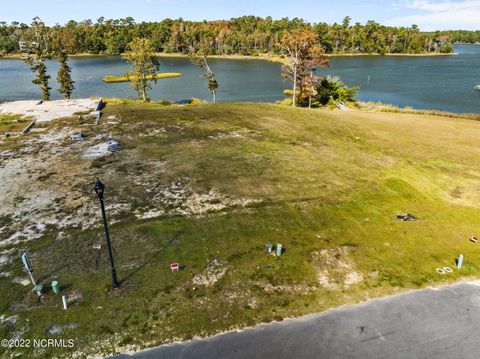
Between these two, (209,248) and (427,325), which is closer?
(427,325)

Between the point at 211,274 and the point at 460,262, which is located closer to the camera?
the point at 211,274

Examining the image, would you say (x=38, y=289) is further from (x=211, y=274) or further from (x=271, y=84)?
(x=271, y=84)

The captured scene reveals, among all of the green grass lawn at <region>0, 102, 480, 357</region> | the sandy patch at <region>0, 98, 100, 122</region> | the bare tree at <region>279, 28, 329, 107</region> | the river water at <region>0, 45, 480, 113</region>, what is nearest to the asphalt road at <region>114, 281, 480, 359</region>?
the green grass lawn at <region>0, 102, 480, 357</region>

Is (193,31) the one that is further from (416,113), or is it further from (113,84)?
(416,113)

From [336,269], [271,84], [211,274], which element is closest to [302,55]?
[271,84]

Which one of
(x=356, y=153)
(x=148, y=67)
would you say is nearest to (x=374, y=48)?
(x=148, y=67)

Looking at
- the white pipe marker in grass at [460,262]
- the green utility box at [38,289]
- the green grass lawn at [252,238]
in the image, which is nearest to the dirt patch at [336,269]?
the green grass lawn at [252,238]

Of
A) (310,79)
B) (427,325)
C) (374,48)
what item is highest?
(374,48)
